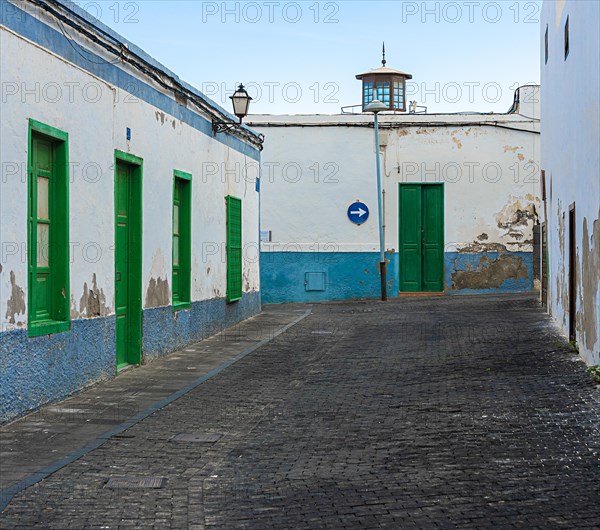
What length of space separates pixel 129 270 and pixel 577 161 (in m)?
5.51

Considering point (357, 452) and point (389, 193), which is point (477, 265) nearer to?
point (389, 193)

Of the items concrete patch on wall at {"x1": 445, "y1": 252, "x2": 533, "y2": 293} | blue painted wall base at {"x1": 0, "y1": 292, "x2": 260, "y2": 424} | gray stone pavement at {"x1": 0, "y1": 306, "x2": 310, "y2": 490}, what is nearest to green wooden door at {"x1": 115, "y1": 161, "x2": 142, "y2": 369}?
blue painted wall base at {"x1": 0, "y1": 292, "x2": 260, "y2": 424}

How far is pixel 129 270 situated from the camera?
39.1 feet

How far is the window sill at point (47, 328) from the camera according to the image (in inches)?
340

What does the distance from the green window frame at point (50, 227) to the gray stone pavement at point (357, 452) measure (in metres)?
→ 1.45

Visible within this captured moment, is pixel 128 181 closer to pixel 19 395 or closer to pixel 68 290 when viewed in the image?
pixel 68 290

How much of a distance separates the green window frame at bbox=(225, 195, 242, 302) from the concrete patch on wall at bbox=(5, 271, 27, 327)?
8.13 meters

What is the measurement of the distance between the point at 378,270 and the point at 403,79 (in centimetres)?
1143

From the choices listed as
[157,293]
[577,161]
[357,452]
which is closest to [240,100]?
[157,293]

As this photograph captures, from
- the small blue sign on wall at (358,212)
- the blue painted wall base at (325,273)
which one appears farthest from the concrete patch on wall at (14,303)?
the small blue sign on wall at (358,212)

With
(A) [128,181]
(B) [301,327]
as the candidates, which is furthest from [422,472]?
(B) [301,327]

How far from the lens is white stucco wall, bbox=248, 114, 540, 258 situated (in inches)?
947

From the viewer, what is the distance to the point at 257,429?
8039 millimetres

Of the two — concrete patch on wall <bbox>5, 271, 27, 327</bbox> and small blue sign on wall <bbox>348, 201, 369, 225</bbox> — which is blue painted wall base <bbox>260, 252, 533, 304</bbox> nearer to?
small blue sign on wall <bbox>348, 201, 369, 225</bbox>
